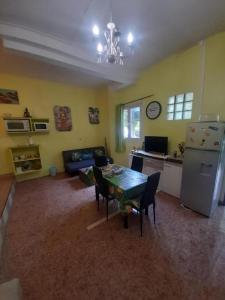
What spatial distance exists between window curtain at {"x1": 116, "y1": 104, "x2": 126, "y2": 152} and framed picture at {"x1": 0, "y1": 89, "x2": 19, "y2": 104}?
3.05m

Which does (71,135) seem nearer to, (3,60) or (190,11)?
(3,60)

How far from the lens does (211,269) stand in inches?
59.1

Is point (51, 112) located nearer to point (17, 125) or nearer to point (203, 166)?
point (17, 125)

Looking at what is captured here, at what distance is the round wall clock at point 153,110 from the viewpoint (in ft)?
11.7

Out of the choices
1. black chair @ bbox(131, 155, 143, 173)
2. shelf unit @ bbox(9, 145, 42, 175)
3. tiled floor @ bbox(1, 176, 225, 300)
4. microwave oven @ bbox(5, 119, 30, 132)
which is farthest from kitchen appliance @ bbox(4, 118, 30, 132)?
black chair @ bbox(131, 155, 143, 173)

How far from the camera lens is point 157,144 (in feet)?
11.5

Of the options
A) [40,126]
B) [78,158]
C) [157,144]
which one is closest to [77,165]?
[78,158]

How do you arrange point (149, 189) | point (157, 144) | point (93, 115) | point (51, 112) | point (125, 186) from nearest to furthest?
point (149, 189)
point (125, 186)
point (157, 144)
point (51, 112)
point (93, 115)

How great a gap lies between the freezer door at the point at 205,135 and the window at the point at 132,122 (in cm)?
203

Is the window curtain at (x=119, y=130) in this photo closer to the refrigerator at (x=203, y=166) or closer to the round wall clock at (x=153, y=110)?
the round wall clock at (x=153, y=110)

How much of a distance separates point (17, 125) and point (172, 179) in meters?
4.22

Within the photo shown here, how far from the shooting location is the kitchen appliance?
3.67 m

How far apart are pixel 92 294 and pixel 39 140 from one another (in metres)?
4.10

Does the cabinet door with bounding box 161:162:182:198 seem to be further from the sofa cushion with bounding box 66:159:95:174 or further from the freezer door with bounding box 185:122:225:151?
the sofa cushion with bounding box 66:159:95:174
